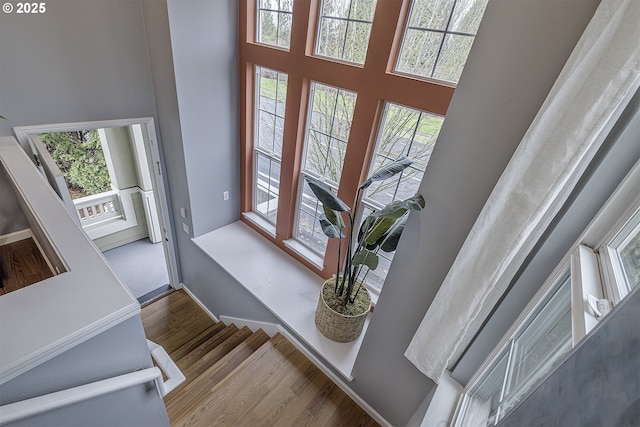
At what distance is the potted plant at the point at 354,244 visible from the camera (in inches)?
67.7

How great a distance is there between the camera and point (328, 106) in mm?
2611

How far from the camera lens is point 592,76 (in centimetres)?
83

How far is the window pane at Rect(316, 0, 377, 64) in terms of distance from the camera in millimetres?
2166

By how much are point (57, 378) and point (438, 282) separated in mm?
1533

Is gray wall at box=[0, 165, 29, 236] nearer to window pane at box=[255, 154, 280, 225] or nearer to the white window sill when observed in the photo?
the white window sill

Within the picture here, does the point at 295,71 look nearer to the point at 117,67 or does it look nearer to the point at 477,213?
the point at 117,67

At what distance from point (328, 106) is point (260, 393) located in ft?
7.69

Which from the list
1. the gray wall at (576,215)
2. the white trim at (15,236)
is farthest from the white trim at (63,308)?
the gray wall at (576,215)

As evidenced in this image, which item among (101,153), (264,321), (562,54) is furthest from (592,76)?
(101,153)

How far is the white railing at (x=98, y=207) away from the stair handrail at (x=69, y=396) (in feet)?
13.9

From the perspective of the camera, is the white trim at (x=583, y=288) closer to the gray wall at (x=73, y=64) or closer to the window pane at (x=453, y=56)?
the window pane at (x=453, y=56)

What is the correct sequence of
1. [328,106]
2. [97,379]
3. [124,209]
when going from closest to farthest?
1. [97,379]
2. [328,106]
3. [124,209]

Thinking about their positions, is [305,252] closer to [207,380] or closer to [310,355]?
[310,355]

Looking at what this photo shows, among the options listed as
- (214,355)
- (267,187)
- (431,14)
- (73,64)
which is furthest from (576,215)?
(73,64)
